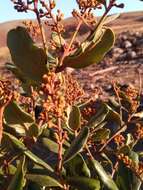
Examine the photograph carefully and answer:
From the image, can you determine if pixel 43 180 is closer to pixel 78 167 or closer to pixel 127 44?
pixel 78 167

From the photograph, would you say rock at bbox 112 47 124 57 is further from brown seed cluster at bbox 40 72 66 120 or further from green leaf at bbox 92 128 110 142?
brown seed cluster at bbox 40 72 66 120

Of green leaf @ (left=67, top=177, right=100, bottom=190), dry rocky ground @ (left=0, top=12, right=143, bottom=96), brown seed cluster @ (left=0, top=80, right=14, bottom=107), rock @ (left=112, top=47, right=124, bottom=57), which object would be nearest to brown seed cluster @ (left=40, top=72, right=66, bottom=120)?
brown seed cluster @ (left=0, top=80, right=14, bottom=107)

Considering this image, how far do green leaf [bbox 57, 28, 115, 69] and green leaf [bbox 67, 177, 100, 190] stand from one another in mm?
455

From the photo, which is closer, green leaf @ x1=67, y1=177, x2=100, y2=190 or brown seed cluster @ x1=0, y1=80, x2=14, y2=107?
brown seed cluster @ x1=0, y1=80, x2=14, y2=107

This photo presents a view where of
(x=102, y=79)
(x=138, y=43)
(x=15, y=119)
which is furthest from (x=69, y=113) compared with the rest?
(x=138, y=43)

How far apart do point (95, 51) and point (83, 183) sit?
51 cm

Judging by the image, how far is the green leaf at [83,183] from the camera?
6.51ft

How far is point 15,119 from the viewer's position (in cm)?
184

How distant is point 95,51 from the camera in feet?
5.81

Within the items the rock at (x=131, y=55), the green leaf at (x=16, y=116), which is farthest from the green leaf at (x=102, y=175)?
the rock at (x=131, y=55)

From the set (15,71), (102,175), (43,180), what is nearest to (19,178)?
(43,180)

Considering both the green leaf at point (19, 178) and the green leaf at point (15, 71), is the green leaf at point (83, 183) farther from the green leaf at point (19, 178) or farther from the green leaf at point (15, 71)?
the green leaf at point (15, 71)

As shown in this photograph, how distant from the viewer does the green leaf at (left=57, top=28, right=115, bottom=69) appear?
1.75m

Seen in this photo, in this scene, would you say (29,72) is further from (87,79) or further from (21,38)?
(87,79)
